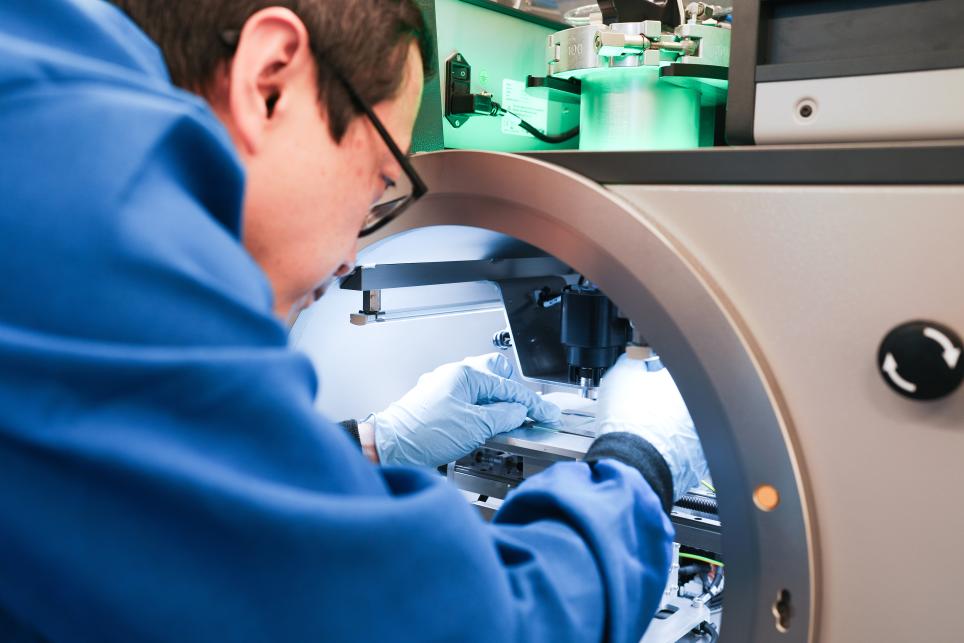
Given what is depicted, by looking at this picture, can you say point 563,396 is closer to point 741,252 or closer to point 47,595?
point 741,252

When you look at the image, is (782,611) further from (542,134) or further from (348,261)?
(542,134)

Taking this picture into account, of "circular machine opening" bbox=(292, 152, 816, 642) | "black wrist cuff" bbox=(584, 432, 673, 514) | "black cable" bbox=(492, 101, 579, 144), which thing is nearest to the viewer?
"circular machine opening" bbox=(292, 152, 816, 642)

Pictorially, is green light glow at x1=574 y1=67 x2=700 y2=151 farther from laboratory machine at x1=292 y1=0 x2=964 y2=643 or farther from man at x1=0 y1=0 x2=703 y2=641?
man at x1=0 y1=0 x2=703 y2=641

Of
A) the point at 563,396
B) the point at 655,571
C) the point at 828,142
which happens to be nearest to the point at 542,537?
the point at 655,571

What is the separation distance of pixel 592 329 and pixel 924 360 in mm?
592

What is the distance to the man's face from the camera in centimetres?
59

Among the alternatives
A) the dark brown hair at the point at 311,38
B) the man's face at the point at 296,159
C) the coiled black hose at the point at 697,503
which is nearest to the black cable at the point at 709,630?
the coiled black hose at the point at 697,503

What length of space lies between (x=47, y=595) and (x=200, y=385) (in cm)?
14

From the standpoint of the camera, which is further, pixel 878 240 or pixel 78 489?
pixel 878 240

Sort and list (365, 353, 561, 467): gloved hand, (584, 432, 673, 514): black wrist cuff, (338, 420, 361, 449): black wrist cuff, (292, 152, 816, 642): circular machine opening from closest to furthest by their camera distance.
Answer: (292, 152, 816, 642): circular machine opening < (584, 432, 673, 514): black wrist cuff < (365, 353, 561, 467): gloved hand < (338, 420, 361, 449): black wrist cuff

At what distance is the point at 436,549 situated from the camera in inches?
18.4

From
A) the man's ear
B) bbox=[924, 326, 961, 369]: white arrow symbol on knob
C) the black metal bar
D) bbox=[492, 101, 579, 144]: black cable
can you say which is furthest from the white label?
bbox=[924, 326, 961, 369]: white arrow symbol on knob

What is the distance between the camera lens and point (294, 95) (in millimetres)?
610

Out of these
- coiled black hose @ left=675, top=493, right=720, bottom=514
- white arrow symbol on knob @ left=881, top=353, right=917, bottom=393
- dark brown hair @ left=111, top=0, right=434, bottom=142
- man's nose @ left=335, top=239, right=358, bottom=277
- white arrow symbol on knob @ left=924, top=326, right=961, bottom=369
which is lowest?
coiled black hose @ left=675, top=493, right=720, bottom=514
